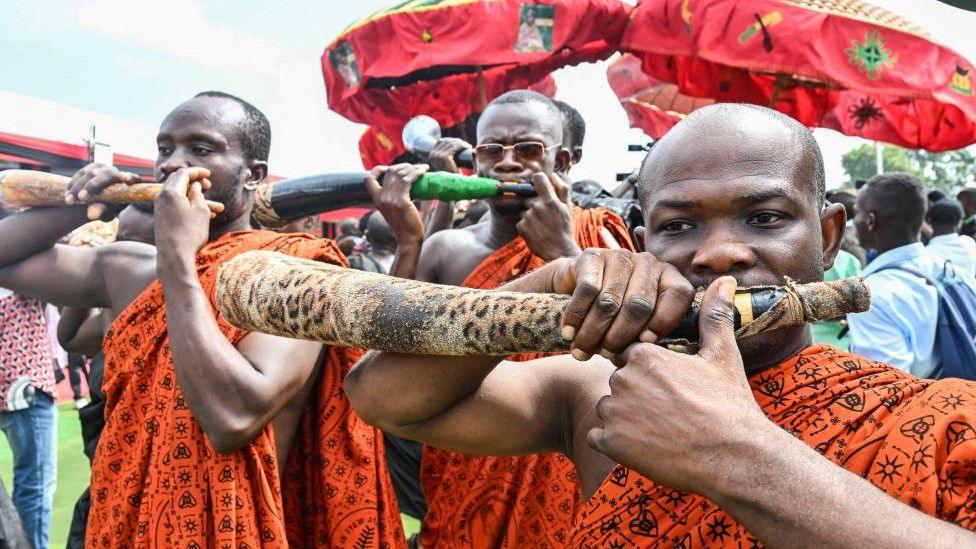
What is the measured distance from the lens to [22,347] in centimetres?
473

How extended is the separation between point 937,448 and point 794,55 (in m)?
6.87

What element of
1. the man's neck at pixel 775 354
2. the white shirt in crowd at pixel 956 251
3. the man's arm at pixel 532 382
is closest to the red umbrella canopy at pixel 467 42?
the white shirt in crowd at pixel 956 251

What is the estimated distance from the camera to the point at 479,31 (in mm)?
8438

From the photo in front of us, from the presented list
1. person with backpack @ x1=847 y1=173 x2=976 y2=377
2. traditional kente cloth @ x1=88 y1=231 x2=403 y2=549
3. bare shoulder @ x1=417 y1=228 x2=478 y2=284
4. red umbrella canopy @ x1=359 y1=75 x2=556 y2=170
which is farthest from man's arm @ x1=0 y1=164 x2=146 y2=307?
red umbrella canopy @ x1=359 y1=75 x2=556 y2=170

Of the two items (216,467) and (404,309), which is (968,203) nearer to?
(216,467)

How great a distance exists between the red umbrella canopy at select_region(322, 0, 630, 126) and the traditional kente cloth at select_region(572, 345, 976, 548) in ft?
25.0

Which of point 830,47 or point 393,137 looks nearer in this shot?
point 830,47

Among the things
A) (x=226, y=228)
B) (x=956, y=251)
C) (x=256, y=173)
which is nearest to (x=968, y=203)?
(x=956, y=251)

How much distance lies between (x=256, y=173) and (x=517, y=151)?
1132mm

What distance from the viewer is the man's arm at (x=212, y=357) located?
6.63 ft

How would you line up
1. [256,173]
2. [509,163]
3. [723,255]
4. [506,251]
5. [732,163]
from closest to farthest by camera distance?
[723,255], [732,163], [256,173], [506,251], [509,163]

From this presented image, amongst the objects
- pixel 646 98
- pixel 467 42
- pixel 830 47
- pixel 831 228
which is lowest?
pixel 831 228

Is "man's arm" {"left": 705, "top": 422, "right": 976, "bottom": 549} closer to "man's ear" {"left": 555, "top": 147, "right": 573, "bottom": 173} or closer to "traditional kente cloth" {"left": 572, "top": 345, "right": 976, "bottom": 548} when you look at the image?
"traditional kente cloth" {"left": 572, "top": 345, "right": 976, "bottom": 548}

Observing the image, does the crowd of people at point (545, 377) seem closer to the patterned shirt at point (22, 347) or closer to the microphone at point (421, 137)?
the microphone at point (421, 137)
